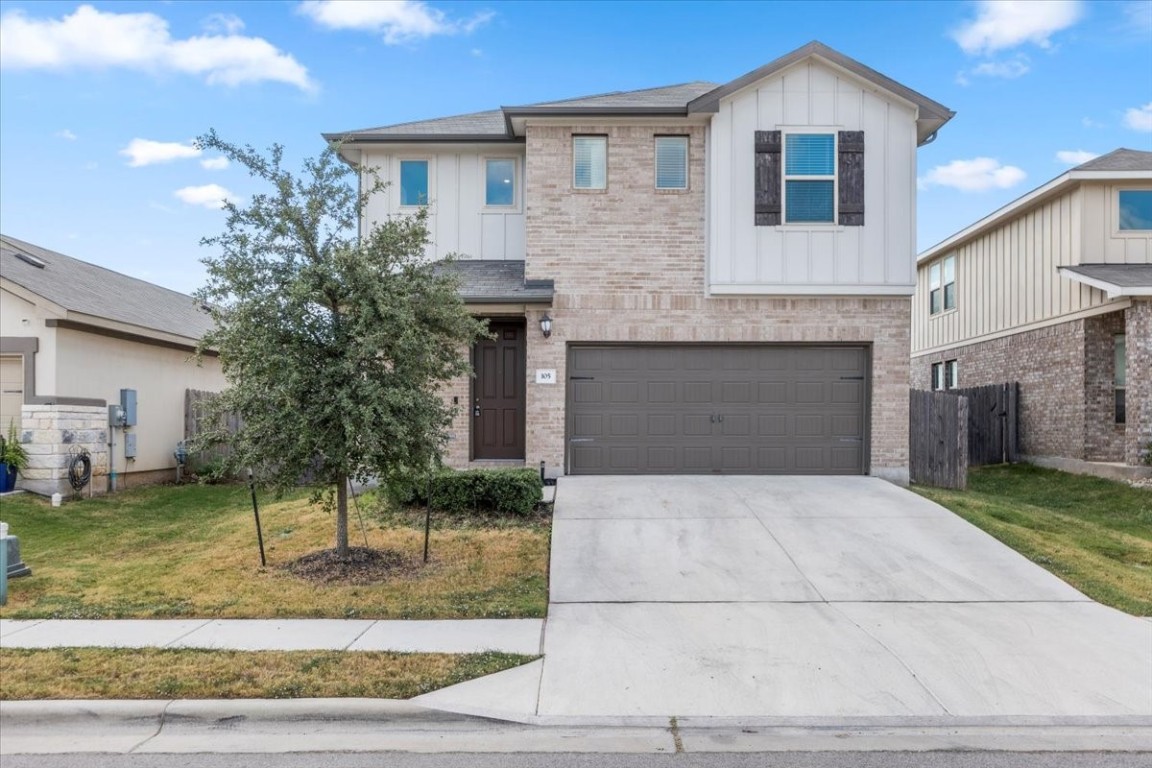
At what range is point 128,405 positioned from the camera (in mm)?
14148

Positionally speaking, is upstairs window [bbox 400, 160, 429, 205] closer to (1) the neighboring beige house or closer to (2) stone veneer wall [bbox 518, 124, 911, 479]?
(2) stone veneer wall [bbox 518, 124, 911, 479]

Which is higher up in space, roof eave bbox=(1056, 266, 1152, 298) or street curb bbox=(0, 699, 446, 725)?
roof eave bbox=(1056, 266, 1152, 298)

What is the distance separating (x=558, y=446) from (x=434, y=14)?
9.94m

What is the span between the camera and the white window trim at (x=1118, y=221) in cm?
1563

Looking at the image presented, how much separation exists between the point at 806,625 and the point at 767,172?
25.5ft

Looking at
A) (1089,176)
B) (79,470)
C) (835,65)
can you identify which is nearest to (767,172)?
(835,65)

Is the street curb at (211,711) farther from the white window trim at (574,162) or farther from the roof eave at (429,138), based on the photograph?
the roof eave at (429,138)

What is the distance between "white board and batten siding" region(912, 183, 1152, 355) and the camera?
15.6 m

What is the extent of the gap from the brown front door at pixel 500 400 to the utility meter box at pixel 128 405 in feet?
22.4

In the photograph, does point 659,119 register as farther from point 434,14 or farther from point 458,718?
point 458,718

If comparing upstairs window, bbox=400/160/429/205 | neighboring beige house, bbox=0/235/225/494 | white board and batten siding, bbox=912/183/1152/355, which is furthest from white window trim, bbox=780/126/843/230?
neighboring beige house, bbox=0/235/225/494

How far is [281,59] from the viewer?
58.2ft

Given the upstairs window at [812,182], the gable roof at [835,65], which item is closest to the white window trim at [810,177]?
the upstairs window at [812,182]

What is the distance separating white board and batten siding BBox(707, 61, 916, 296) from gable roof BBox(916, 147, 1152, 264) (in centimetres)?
596
